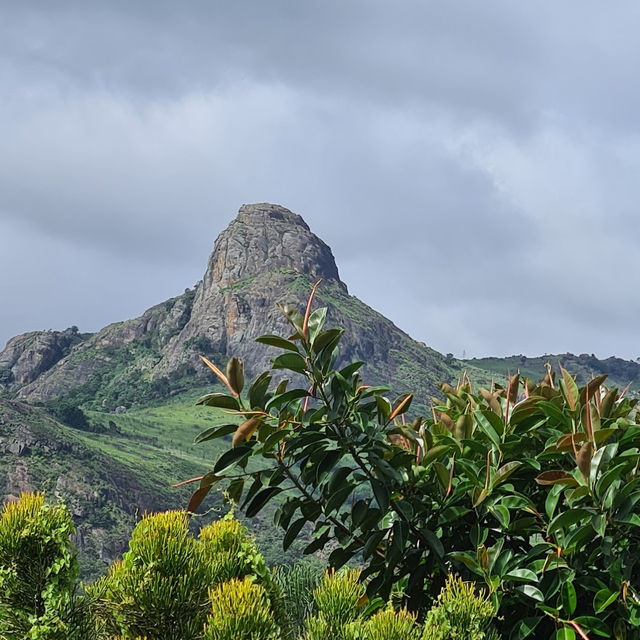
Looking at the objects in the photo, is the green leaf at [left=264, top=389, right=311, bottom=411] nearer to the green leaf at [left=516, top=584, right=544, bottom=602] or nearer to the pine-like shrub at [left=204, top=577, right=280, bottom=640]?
the pine-like shrub at [left=204, top=577, right=280, bottom=640]

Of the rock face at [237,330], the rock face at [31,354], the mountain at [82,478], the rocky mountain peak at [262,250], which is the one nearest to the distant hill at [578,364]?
the rock face at [237,330]

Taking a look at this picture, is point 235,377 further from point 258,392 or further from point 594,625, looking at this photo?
point 594,625

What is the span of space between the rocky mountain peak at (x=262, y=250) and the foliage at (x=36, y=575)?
159762 mm

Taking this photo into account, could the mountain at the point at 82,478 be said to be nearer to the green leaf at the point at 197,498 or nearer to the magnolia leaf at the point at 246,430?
the green leaf at the point at 197,498

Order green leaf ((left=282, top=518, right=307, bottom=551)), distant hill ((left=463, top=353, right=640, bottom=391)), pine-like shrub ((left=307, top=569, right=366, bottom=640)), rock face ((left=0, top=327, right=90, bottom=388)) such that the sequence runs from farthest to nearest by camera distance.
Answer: distant hill ((left=463, top=353, right=640, bottom=391)) < rock face ((left=0, top=327, right=90, bottom=388)) < green leaf ((left=282, top=518, right=307, bottom=551)) < pine-like shrub ((left=307, top=569, right=366, bottom=640))

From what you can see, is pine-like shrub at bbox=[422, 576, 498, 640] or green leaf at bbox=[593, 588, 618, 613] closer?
pine-like shrub at bbox=[422, 576, 498, 640]

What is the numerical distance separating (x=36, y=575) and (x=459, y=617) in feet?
4.80

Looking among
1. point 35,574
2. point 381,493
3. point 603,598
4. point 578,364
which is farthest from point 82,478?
point 578,364

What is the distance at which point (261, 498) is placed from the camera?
2795mm

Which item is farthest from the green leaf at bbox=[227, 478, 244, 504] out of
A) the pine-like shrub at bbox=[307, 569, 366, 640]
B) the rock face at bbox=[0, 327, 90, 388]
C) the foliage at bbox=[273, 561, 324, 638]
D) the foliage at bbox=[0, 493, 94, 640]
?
the rock face at bbox=[0, 327, 90, 388]

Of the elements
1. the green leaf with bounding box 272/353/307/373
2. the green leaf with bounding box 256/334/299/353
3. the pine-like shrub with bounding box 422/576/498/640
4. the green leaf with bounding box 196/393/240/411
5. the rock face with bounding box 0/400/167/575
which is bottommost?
the rock face with bounding box 0/400/167/575

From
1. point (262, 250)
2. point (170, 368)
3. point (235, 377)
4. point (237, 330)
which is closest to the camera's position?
point (235, 377)

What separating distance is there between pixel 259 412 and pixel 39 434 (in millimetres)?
103668

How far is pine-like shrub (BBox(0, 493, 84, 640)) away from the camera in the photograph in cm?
270
